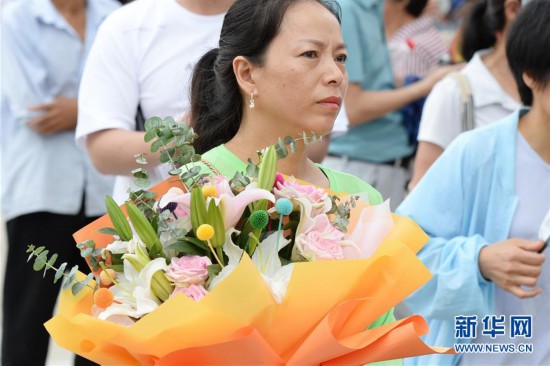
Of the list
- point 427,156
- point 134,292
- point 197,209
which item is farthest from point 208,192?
point 427,156

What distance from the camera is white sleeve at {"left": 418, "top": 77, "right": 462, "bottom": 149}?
4750 mm

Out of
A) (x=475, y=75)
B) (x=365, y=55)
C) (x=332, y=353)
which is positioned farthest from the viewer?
(x=365, y=55)

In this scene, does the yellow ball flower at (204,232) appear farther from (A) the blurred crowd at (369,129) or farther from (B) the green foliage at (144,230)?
(A) the blurred crowd at (369,129)

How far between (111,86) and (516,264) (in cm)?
145

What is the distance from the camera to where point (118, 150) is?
3.88m

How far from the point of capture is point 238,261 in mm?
2420

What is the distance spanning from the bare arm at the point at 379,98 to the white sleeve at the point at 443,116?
0.58m

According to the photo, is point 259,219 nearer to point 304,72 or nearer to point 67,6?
point 304,72

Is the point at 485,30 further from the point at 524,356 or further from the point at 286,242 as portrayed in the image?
the point at 286,242

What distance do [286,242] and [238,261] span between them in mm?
119

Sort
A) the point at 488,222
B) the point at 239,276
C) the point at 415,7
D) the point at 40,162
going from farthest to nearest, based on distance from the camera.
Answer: the point at 415,7, the point at 40,162, the point at 488,222, the point at 239,276

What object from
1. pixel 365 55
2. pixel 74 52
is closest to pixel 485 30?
pixel 365 55

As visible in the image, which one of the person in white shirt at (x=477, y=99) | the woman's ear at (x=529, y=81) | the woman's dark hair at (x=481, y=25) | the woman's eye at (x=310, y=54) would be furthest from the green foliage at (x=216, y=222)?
the woman's dark hair at (x=481, y=25)

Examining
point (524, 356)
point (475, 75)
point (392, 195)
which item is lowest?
point (392, 195)
